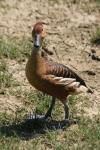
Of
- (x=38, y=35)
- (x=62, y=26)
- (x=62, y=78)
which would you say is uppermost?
(x=38, y=35)

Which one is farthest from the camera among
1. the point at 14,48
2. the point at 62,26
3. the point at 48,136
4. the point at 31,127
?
the point at 62,26

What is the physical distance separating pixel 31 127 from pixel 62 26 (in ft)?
9.97

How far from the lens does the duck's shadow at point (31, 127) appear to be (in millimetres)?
6934

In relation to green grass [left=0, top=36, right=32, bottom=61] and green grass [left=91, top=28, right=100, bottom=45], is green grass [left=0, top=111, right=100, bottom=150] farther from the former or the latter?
green grass [left=91, top=28, right=100, bottom=45]

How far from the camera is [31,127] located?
7.06m

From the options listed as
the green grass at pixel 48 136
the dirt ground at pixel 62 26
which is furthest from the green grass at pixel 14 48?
the green grass at pixel 48 136

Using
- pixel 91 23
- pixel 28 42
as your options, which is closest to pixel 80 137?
pixel 28 42

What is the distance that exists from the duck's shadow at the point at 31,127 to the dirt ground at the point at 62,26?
1058mm

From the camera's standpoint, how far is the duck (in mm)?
6730

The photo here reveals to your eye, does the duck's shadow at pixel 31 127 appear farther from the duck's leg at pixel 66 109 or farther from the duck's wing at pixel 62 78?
the duck's wing at pixel 62 78

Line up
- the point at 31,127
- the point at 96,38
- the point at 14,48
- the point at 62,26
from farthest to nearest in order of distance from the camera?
1. the point at 62,26
2. the point at 96,38
3. the point at 14,48
4. the point at 31,127

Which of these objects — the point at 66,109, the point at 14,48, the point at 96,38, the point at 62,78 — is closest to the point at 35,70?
the point at 62,78

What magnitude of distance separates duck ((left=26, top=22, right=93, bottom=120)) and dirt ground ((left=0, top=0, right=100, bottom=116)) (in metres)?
1.11

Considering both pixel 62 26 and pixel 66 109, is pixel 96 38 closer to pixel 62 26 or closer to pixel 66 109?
pixel 62 26
